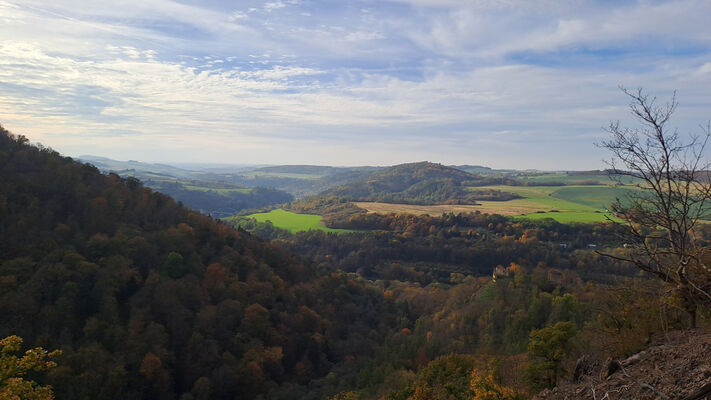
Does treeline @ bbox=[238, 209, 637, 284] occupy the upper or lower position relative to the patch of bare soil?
lower

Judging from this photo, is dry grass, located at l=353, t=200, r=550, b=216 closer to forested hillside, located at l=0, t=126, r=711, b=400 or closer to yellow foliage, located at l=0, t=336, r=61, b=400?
forested hillside, located at l=0, t=126, r=711, b=400

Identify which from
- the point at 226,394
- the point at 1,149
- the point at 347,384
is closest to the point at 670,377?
the point at 347,384

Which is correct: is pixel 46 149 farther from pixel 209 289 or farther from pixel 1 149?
pixel 209 289

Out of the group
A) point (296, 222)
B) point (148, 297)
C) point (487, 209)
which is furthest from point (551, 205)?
point (148, 297)

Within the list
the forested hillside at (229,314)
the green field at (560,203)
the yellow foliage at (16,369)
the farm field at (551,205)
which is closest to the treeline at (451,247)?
the farm field at (551,205)

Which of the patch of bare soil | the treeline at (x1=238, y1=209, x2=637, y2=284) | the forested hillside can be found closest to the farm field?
the treeline at (x1=238, y1=209, x2=637, y2=284)
